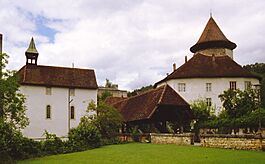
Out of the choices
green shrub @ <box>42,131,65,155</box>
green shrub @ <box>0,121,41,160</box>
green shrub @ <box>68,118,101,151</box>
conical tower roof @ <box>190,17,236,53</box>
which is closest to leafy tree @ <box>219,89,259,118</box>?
green shrub @ <box>68,118,101,151</box>

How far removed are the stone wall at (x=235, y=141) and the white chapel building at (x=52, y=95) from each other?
72.8 feet

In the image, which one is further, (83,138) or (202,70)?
(202,70)

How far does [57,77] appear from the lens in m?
47.4

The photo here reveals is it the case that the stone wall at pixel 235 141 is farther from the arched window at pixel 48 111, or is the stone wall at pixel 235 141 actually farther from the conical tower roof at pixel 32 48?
the conical tower roof at pixel 32 48

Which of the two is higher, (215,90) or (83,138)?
(215,90)

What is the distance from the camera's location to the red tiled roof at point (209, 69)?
49250 millimetres

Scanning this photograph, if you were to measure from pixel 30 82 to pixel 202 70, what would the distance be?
2161 cm

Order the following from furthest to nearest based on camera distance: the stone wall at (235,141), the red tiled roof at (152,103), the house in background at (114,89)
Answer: the house in background at (114,89), the red tiled roof at (152,103), the stone wall at (235,141)

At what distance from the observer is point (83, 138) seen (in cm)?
3198

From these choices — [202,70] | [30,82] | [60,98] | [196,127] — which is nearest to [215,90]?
[202,70]

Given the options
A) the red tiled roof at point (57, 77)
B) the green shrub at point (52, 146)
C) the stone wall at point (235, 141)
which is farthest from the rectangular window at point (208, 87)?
the green shrub at point (52, 146)

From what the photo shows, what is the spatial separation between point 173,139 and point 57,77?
21420 mm

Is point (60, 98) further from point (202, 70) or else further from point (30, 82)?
point (202, 70)

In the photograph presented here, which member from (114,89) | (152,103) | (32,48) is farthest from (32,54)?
(114,89)
